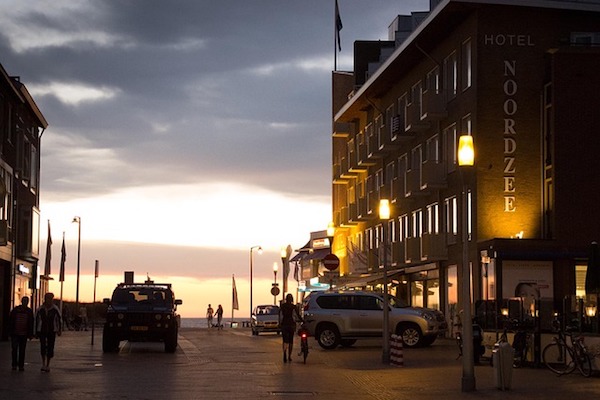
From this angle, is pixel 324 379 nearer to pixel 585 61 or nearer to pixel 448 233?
pixel 585 61

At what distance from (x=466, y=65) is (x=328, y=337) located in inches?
520

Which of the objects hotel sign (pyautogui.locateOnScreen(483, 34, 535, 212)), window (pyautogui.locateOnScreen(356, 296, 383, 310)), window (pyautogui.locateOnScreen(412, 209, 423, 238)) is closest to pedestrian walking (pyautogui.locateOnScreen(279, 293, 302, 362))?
window (pyautogui.locateOnScreen(356, 296, 383, 310))

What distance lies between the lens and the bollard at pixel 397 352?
1157 inches

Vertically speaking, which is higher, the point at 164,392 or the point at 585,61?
the point at 585,61

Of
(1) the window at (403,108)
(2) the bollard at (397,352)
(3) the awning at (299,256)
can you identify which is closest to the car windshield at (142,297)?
(2) the bollard at (397,352)

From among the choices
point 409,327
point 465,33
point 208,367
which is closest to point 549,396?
point 208,367

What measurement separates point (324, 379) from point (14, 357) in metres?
7.33

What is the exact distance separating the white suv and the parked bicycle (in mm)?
13080

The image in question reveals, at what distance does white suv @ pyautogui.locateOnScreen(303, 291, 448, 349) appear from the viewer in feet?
134

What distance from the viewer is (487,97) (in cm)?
4569

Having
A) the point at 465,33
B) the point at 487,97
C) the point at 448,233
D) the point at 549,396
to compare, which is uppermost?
the point at 465,33

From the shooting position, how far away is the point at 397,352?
29.6m

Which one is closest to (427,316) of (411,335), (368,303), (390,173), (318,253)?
(411,335)

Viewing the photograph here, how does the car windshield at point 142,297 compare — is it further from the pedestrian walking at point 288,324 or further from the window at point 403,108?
the window at point 403,108
